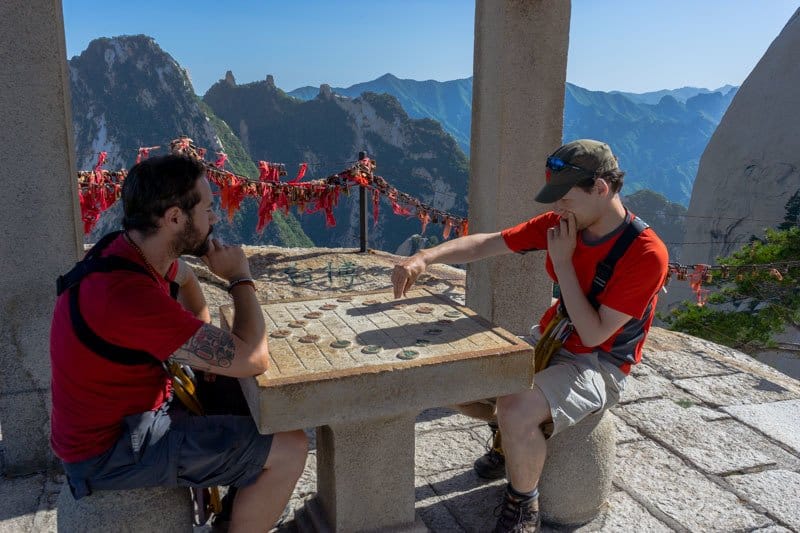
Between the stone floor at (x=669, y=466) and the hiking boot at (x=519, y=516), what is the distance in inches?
13.9

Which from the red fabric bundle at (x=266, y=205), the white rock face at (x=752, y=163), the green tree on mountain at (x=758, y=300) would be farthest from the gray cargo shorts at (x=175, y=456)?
the white rock face at (x=752, y=163)

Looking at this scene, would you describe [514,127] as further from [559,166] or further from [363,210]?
[363,210]

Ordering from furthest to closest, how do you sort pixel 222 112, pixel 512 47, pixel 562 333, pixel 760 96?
pixel 222 112
pixel 760 96
pixel 512 47
pixel 562 333

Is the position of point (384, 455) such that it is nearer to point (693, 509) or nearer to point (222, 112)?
point (693, 509)

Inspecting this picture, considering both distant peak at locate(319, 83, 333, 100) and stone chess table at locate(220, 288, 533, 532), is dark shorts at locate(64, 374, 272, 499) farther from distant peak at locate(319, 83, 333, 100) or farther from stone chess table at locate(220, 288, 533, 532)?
distant peak at locate(319, 83, 333, 100)

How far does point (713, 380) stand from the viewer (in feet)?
17.4

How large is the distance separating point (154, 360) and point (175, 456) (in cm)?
37

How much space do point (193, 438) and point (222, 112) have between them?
74.6 metres

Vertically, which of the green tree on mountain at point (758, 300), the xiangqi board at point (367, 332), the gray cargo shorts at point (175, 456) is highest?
the xiangqi board at point (367, 332)

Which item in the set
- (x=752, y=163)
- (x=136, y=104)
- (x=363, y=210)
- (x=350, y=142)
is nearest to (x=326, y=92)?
(x=350, y=142)

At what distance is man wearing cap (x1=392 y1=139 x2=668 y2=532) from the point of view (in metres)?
2.82

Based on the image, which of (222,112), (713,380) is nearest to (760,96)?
(713,380)

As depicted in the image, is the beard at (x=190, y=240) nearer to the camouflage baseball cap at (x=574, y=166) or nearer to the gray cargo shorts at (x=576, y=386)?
the camouflage baseball cap at (x=574, y=166)

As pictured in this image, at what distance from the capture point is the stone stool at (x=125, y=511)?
7.82 feet
